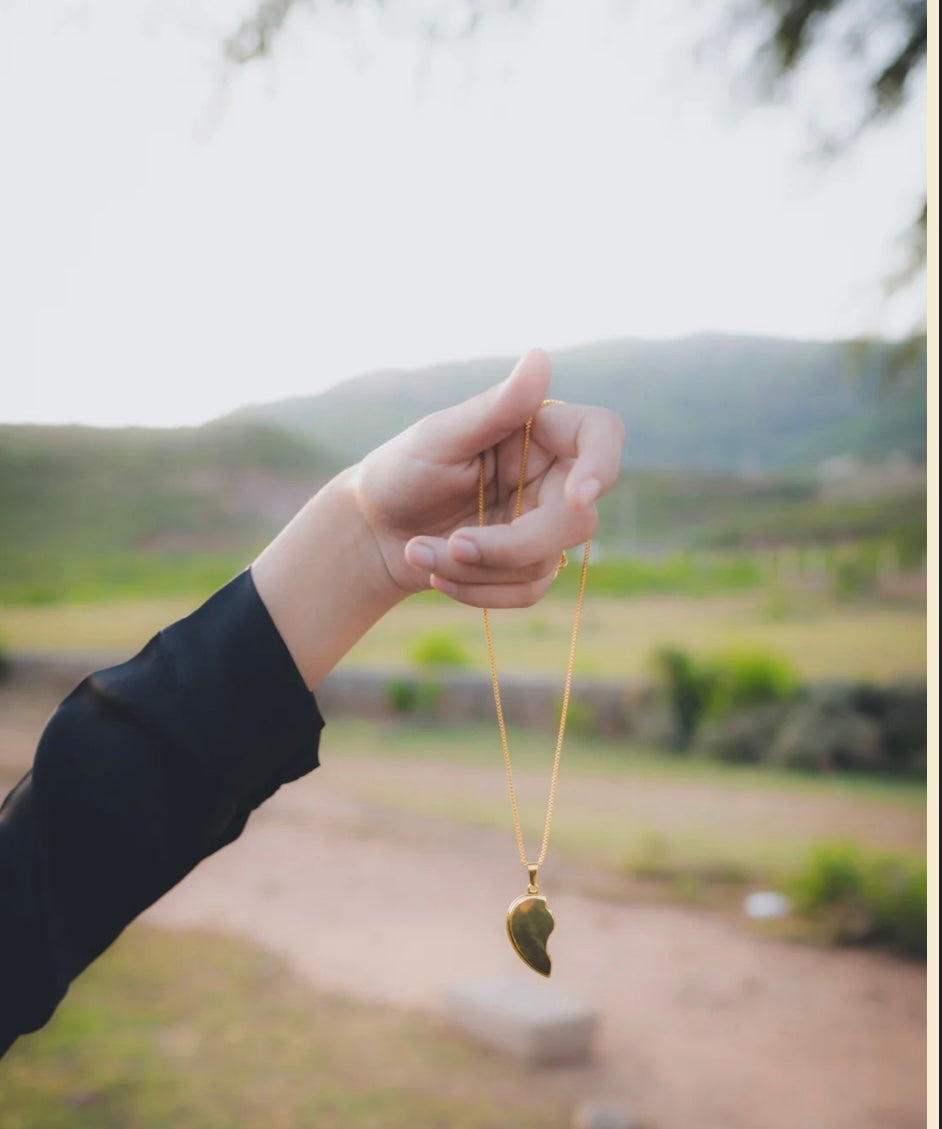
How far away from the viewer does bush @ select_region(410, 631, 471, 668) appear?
3836mm

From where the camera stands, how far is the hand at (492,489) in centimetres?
63

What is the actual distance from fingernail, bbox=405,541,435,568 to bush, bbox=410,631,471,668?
10.5 feet

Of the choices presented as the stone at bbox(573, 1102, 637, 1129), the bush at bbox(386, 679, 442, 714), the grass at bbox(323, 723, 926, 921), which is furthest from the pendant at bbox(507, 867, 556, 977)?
the bush at bbox(386, 679, 442, 714)

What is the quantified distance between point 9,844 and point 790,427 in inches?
143

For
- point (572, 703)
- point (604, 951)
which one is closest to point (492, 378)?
point (572, 703)

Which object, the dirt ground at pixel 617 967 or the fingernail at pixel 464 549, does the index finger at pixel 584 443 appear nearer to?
the fingernail at pixel 464 549

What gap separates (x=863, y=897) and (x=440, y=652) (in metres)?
1.76

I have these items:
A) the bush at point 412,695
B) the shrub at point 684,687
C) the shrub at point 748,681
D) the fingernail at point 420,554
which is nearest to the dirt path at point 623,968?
the bush at point 412,695

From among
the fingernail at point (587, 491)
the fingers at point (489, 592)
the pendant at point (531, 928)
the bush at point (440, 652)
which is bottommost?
the bush at point (440, 652)

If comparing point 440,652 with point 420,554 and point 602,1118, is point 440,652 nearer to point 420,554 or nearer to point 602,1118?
point 602,1118

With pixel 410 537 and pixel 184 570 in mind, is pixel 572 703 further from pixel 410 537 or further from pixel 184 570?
pixel 410 537

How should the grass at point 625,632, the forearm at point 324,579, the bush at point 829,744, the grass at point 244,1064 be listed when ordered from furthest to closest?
the grass at point 625,632
the bush at point 829,744
the grass at point 244,1064
the forearm at point 324,579

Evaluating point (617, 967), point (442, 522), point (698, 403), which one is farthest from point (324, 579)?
point (698, 403)

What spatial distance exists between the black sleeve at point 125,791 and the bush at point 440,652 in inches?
124
